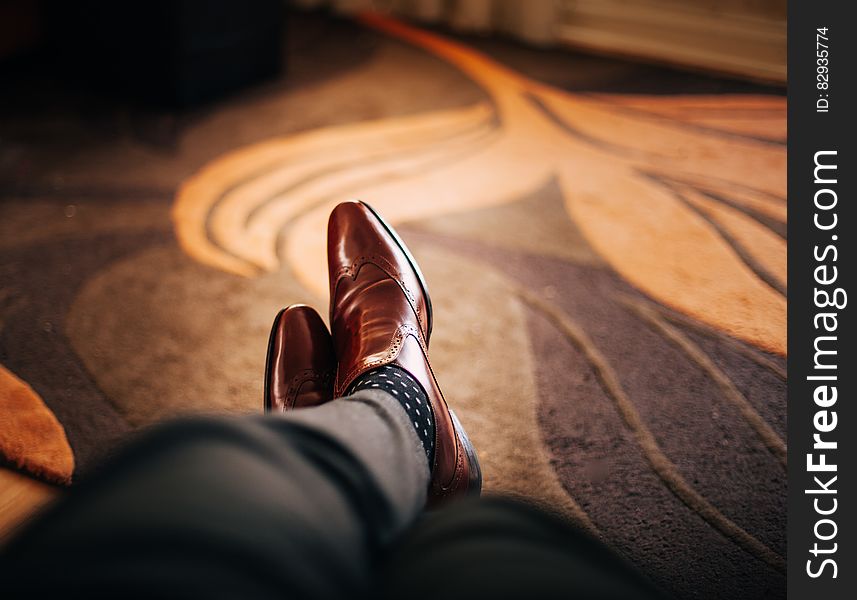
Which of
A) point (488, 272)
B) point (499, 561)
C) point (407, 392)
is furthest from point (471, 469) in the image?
point (488, 272)

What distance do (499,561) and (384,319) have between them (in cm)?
50

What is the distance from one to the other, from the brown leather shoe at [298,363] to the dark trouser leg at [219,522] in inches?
16.0

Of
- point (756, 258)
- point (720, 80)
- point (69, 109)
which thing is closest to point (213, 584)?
point (756, 258)

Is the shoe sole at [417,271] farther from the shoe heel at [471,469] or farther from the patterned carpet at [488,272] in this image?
the shoe heel at [471,469]

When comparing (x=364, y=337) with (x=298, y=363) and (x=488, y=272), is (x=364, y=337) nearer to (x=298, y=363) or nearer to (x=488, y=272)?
(x=298, y=363)

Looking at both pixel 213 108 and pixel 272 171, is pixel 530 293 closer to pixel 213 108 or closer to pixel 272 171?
pixel 272 171

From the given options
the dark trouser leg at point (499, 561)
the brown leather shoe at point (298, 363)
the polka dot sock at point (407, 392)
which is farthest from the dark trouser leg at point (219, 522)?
the brown leather shoe at point (298, 363)

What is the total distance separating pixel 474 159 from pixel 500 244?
342mm

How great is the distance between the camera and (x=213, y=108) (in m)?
1.71

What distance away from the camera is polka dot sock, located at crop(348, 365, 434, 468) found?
0.66 meters

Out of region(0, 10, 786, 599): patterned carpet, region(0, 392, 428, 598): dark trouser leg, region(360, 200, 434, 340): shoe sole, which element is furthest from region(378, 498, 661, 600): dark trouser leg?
region(360, 200, 434, 340): shoe sole

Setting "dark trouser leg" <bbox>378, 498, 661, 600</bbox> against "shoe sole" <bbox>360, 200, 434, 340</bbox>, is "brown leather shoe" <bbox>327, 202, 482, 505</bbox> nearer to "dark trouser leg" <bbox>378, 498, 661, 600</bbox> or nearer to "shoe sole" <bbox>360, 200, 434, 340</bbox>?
"shoe sole" <bbox>360, 200, 434, 340</bbox>

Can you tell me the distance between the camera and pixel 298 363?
871mm

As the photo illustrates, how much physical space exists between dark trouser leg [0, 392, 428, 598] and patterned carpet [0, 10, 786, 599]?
1.54ft
